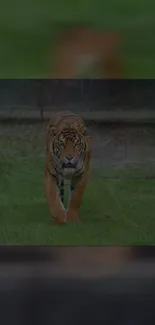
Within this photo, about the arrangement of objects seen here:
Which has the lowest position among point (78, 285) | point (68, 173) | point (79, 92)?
point (78, 285)

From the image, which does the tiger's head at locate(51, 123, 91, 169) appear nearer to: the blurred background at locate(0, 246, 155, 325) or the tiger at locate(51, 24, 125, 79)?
the tiger at locate(51, 24, 125, 79)

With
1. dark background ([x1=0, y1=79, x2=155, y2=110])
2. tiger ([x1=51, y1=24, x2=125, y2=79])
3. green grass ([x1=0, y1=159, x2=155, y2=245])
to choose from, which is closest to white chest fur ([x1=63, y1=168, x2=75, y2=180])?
green grass ([x1=0, y1=159, x2=155, y2=245])

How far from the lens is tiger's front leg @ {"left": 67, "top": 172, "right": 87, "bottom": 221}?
12.9 feet

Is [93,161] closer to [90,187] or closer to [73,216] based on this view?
[90,187]

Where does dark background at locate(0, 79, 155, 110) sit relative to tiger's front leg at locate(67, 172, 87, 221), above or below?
above

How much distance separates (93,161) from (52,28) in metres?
0.64

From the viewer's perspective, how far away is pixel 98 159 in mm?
3930

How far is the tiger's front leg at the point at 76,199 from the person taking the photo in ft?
12.9

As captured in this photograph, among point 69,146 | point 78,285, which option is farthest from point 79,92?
point 78,285

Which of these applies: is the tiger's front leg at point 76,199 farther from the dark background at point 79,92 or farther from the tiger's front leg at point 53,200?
the dark background at point 79,92

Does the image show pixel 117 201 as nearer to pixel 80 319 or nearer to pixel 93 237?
pixel 93 237

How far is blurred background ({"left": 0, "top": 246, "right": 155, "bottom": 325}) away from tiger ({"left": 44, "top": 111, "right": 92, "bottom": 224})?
0.65 ft

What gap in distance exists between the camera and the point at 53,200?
3.99m

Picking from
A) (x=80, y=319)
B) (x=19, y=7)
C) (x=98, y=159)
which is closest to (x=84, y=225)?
(x=98, y=159)
